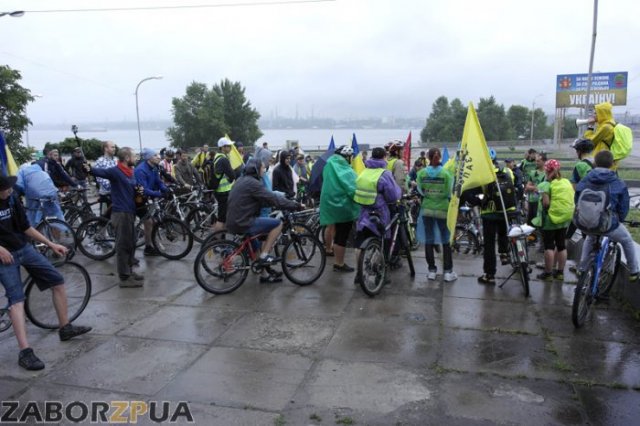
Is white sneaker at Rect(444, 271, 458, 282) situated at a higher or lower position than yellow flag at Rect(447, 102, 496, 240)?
lower

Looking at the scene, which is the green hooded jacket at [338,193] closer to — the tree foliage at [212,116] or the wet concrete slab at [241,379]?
the wet concrete slab at [241,379]

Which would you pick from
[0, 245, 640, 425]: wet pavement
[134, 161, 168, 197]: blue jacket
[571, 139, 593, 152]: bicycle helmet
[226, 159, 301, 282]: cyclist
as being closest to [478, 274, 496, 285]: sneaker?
[0, 245, 640, 425]: wet pavement

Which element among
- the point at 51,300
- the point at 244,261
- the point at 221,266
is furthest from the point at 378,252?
the point at 51,300

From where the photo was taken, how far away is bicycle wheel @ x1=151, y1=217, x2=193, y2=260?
861cm

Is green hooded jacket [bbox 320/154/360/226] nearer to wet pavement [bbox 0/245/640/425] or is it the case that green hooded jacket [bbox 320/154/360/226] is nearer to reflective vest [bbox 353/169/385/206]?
reflective vest [bbox 353/169/385/206]

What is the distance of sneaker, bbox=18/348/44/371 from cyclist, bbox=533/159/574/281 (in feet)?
20.0

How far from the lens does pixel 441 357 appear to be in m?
4.84

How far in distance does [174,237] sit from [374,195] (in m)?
3.68

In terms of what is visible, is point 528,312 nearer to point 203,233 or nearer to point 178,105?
point 203,233

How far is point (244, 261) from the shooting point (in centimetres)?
683

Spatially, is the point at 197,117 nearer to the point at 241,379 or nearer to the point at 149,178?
the point at 149,178

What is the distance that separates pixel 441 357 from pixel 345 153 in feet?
11.5

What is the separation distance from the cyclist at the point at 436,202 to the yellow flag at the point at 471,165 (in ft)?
0.99

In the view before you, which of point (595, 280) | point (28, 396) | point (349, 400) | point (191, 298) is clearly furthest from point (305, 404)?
point (595, 280)
